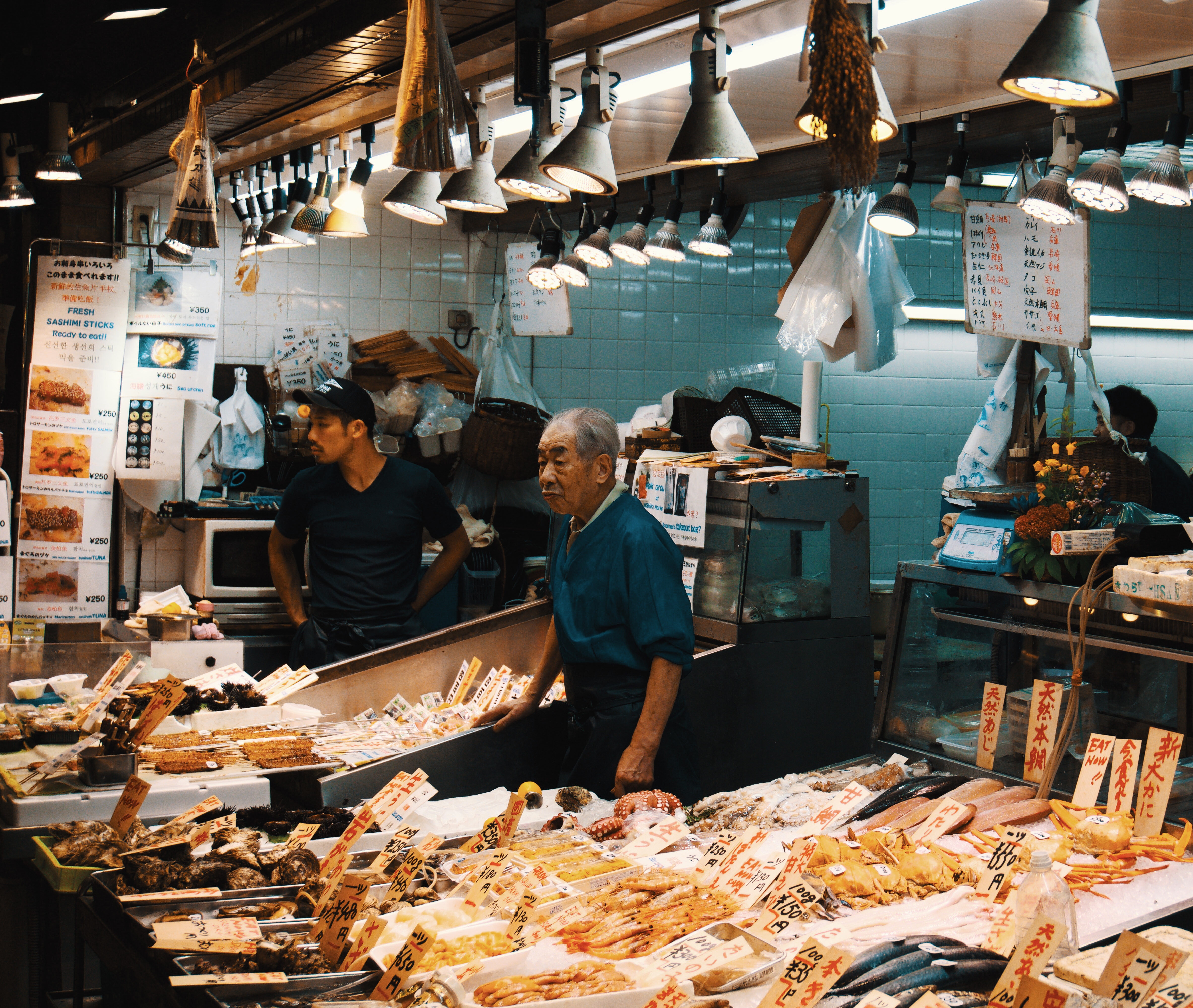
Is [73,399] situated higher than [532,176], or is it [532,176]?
[532,176]

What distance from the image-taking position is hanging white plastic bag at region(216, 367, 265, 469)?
24.5 feet

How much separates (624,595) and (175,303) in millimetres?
4655

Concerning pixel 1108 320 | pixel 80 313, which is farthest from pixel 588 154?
pixel 1108 320

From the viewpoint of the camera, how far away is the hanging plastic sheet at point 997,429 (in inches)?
223

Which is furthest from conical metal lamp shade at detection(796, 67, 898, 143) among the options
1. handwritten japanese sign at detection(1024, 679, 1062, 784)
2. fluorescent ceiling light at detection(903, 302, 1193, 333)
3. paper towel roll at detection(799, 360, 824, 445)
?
fluorescent ceiling light at detection(903, 302, 1193, 333)

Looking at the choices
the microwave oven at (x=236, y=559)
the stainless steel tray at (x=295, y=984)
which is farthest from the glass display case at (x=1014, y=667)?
the microwave oven at (x=236, y=559)

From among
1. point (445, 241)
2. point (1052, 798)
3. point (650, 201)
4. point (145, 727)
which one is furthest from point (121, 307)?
point (1052, 798)

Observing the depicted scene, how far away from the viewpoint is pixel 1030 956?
1.96 m

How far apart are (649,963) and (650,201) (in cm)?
482

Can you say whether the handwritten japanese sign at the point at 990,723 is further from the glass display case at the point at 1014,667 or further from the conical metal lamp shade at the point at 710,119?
the conical metal lamp shade at the point at 710,119

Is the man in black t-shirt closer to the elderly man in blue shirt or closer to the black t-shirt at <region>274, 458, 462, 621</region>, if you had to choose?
the black t-shirt at <region>274, 458, 462, 621</region>

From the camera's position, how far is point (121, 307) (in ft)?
23.8

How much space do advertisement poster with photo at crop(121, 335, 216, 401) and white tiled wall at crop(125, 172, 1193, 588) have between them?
37 cm

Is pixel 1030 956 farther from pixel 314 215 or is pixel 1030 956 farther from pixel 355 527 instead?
pixel 314 215
